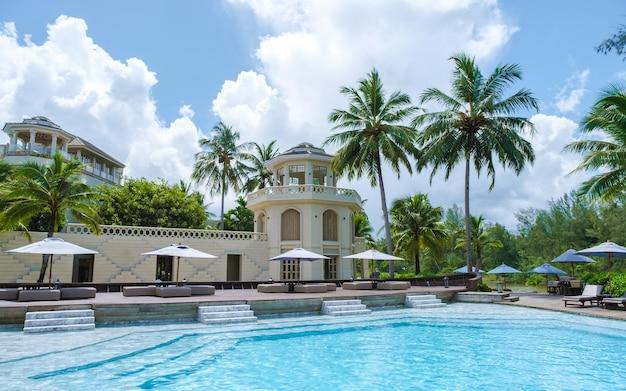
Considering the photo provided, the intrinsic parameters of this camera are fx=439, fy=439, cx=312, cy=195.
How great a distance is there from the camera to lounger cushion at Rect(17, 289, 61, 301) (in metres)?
13.6

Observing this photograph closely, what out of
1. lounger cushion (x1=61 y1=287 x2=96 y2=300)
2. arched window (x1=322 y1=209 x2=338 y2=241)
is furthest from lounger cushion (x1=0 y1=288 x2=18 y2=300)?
arched window (x1=322 y1=209 x2=338 y2=241)

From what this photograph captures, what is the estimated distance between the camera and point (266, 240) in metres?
31.1

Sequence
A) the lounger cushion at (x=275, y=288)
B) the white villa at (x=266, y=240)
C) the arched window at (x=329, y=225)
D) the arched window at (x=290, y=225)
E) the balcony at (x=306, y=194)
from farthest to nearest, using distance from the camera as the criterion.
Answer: the arched window at (x=329, y=225) → the arched window at (x=290, y=225) → the balcony at (x=306, y=194) → the white villa at (x=266, y=240) → the lounger cushion at (x=275, y=288)

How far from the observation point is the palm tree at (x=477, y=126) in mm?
25797

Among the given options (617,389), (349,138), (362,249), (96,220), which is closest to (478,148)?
(349,138)

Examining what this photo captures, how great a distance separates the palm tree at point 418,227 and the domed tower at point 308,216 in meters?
5.89

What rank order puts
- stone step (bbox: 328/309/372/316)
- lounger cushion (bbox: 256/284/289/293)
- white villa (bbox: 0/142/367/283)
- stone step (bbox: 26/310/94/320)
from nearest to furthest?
1. stone step (bbox: 26/310/94/320)
2. stone step (bbox: 328/309/372/316)
3. lounger cushion (bbox: 256/284/289/293)
4. white villa (bbox: 0/142/367/283)

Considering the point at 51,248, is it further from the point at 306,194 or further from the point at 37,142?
the point at 37,142

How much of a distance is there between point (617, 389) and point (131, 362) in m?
8.87

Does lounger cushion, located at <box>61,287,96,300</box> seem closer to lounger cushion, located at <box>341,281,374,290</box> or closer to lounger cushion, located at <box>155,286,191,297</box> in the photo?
lounger cushion, located at <box>155,286,191,297</box>

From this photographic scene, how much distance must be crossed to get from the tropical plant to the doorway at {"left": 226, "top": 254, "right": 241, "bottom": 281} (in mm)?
6787

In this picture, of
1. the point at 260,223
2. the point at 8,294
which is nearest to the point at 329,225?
the point at 260,223

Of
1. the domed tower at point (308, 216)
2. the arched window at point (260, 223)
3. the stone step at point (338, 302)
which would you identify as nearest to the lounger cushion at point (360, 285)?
the stone step at point (338, 302)

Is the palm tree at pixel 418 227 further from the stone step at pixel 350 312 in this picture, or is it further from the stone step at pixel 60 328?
the stone step at pixel 60 328
